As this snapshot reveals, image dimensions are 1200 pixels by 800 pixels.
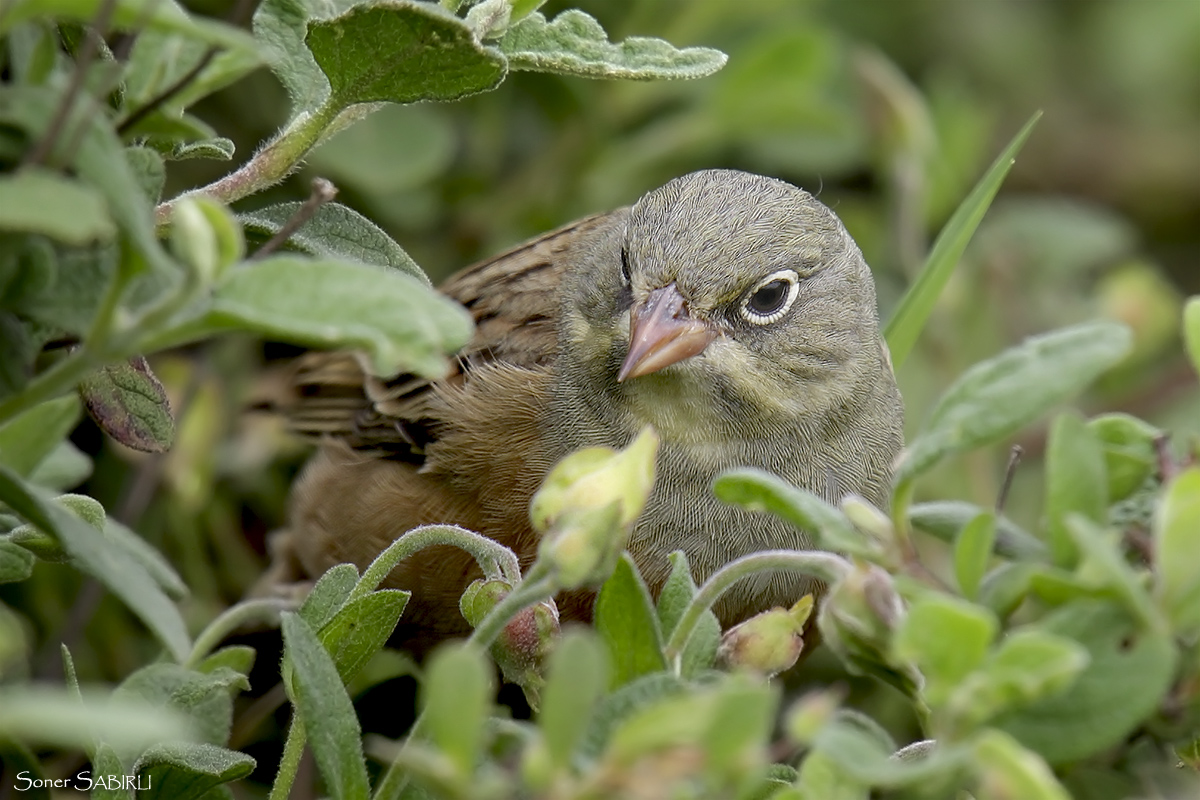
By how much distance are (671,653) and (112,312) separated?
2.93 feet

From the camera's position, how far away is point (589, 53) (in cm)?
226

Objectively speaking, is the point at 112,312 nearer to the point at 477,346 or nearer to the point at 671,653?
the point at 671,653

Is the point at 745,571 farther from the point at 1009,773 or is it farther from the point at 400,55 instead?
the point at 400,55

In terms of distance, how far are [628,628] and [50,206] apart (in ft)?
3.02

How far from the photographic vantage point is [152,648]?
3814mm

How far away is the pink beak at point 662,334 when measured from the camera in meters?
3.15

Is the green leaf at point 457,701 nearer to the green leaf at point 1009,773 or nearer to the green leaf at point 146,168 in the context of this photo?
the green leaf at point 1009,773

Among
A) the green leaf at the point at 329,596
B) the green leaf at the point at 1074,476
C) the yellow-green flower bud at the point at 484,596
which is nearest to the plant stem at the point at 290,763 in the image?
the green leaf at the point at 329,596

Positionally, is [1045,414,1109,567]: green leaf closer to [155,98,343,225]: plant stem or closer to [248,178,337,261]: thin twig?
[248,178,337,261]: thin twig

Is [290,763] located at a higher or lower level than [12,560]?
lower

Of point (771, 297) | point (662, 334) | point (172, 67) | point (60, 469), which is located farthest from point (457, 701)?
point (771, 297)

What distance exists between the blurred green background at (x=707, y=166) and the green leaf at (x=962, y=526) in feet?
6.51

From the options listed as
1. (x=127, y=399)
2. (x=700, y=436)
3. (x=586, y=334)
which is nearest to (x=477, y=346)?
(x=586, y=334)

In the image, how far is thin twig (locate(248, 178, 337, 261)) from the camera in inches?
81.4
